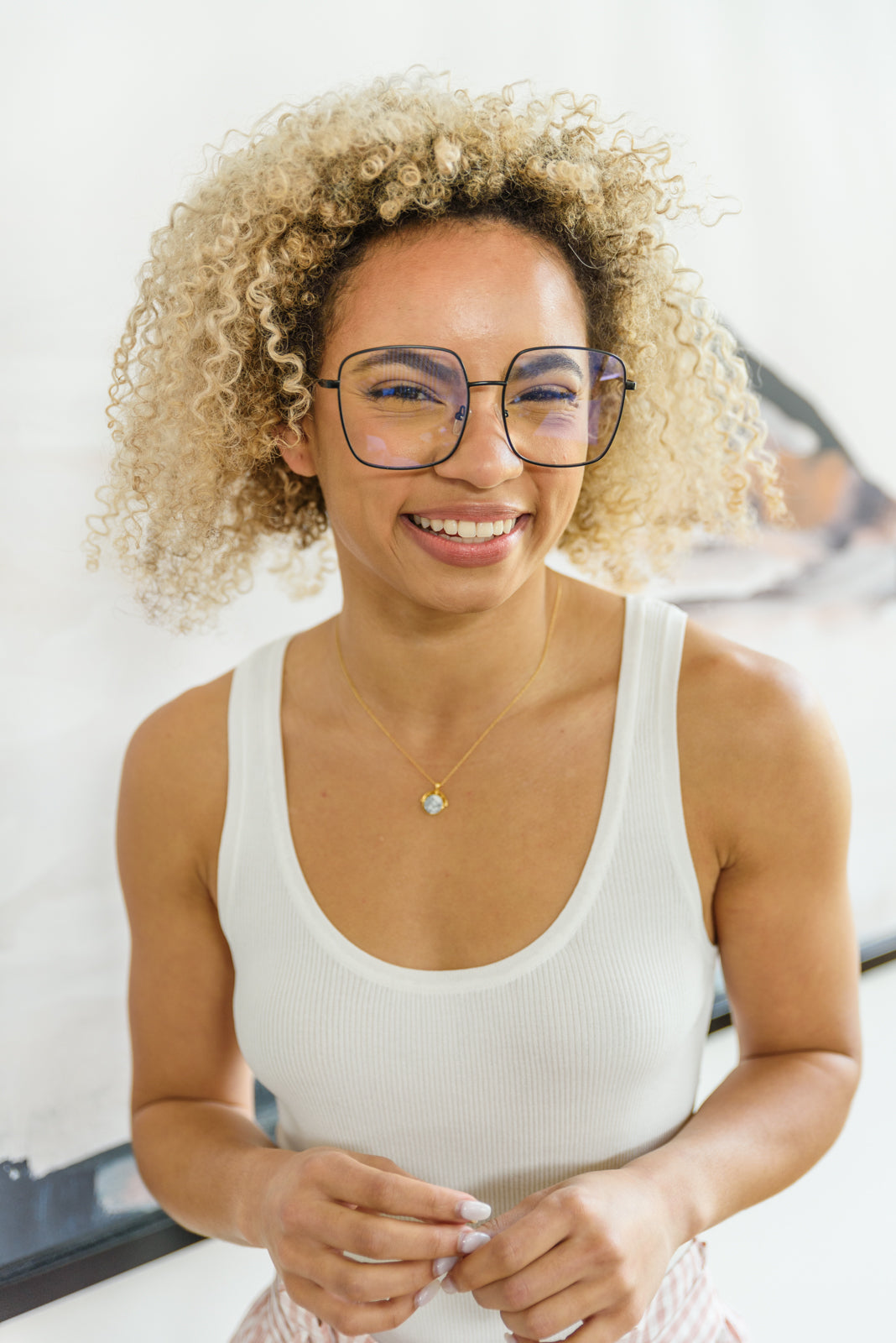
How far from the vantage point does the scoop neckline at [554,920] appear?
0.98m

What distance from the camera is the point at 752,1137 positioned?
100cm

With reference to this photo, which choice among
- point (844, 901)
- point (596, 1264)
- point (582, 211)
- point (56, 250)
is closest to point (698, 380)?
point (582, 211)

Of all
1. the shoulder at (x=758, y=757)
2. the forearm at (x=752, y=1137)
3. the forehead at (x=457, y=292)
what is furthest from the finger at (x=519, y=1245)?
the forehead at (x=457, y=292)

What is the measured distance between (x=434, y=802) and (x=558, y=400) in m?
0.43

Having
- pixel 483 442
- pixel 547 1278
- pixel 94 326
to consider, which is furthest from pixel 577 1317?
pixel 94 326

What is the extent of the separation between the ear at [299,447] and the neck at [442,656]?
137 mm

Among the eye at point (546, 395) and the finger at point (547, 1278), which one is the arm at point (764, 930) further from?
the eye at point (546, 395)

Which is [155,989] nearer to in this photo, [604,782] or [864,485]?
[604,782]

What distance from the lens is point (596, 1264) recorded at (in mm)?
824

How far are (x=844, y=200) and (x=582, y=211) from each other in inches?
37.8

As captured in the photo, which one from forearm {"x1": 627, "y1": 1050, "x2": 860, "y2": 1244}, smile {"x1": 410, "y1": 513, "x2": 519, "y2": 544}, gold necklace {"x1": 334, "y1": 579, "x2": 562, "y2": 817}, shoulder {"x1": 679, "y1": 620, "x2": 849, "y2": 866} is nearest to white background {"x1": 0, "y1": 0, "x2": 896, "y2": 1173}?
gold necklace {"x1": 334, "y1": 579, "x2": 562, "y2": 817}

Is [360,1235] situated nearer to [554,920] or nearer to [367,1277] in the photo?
[367,1277]

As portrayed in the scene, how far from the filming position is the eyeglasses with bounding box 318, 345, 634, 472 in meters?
0.90

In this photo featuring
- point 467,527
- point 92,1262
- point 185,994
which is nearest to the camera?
point 467,527
